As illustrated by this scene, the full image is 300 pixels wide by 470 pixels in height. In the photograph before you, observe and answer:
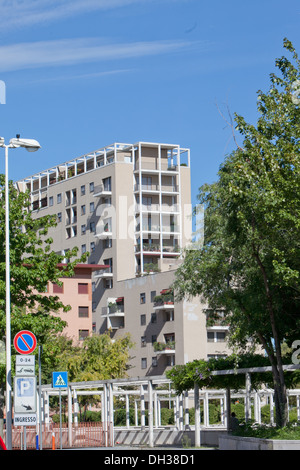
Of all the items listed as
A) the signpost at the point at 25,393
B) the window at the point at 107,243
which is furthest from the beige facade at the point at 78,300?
the signpost at the point at 25,393

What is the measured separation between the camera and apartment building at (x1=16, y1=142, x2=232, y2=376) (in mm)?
93375

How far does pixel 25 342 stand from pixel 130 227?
80507 mm

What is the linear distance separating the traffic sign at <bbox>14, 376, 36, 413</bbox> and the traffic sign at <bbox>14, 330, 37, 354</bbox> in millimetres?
1682

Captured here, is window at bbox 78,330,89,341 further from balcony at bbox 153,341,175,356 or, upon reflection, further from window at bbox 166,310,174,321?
window at bbox 166,310,174,321

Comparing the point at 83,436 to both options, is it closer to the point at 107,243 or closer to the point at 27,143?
the point at 27,143

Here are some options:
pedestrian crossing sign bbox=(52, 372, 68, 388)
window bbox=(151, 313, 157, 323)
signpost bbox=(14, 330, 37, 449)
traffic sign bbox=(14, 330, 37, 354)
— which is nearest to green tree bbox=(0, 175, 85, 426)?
pedestrian crossing sign bbox=(52, 372, 68, 388)

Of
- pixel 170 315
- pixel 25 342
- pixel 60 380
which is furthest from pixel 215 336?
pixel 25 342

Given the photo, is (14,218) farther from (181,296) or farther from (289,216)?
(289,216)

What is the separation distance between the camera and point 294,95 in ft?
91.0

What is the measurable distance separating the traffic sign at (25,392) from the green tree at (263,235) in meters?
7.36

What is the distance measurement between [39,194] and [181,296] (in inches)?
3411
